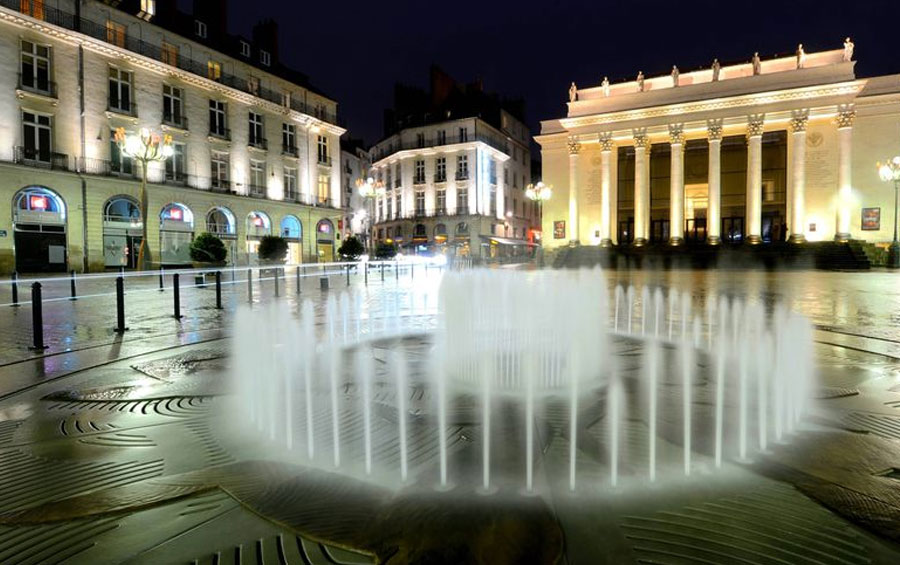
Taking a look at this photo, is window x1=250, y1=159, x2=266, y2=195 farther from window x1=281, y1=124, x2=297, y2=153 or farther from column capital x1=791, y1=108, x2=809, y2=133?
column capital x1=791, y1=108, x2=809, y2=133

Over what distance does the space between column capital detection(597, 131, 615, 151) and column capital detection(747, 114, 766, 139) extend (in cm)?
1120

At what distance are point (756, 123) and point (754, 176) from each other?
14.2 feet

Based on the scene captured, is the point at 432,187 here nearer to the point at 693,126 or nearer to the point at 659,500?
the point at 693,126

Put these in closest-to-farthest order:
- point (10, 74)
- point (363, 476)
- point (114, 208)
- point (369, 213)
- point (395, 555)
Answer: point (395, 555)
point (363, 476)
point (10, 74)
point (114, 208)
point (369, 213)

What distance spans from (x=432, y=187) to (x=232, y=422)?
6090 centimetres

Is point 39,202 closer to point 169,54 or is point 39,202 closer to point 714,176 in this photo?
→ point 169,54

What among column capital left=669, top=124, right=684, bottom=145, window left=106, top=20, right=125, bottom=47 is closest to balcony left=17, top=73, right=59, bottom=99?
window left=106, top=20, right=125, bottom=47

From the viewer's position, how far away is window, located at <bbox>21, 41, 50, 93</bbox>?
28547 mm

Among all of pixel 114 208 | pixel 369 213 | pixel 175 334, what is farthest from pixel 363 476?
pixel 369 213

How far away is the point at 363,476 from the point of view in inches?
115

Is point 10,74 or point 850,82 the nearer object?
point 10,74

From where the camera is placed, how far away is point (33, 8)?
28266mm

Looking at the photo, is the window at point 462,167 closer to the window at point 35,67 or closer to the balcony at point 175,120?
the balcony at point 175,120

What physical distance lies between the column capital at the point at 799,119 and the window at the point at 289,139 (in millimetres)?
43052
